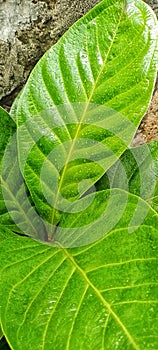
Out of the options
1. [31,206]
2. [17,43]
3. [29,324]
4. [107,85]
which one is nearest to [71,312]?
[29,324]

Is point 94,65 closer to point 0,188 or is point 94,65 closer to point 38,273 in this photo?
point 0,188

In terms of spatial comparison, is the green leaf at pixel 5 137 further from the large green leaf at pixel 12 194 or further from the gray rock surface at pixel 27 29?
the gray rock surface at pixel 27 29

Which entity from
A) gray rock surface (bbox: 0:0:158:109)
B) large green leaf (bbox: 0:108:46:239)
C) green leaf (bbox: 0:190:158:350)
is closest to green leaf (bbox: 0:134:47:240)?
large green leaf (bbox: 0:108:46:239)

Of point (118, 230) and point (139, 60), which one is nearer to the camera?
point (118, 230)

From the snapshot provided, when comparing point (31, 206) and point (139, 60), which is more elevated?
point (139, 60)

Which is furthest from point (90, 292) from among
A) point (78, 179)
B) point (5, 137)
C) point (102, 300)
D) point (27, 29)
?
point (27, 29)

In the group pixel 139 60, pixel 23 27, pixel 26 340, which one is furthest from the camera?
pixel 23 27
